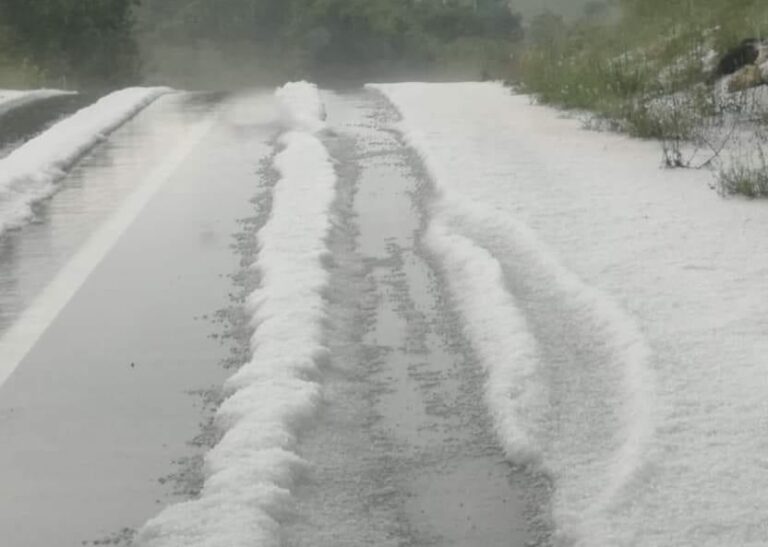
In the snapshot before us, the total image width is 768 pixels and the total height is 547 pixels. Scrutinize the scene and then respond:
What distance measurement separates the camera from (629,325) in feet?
23.9

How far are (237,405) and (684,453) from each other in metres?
1.79

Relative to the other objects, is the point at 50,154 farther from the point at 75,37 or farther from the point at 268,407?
the point at 75,37

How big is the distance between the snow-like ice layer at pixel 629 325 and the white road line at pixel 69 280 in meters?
2.08

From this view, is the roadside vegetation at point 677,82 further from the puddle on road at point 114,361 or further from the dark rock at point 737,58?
the puddle on road at point 114,361

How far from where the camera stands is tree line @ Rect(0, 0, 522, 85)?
5684 cm

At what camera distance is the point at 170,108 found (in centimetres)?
2144

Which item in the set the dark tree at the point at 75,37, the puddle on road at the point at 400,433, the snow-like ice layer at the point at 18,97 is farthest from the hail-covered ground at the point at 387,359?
the dark tree at the point at 75,37

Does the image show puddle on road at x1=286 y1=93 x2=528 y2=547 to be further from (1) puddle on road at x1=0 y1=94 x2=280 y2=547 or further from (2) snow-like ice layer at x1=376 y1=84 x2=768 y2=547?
(1) puddle on road at x1=0 y1=94 x2=280 y2=547

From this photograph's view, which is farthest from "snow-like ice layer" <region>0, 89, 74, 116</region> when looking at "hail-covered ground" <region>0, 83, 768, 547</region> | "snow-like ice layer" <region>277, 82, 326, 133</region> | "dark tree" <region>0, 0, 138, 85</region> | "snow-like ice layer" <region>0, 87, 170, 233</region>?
"dark tree" <region>0, 0, 138, 85</region>

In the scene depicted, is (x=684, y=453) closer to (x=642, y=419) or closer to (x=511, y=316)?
(x=642, y=419)

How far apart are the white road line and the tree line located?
1352 inches

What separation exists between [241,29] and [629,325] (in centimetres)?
11585

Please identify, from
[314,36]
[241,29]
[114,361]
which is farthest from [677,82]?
[241,29]

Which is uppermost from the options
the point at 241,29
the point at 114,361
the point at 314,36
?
the point at 114,361
